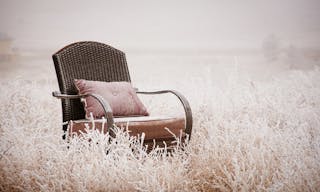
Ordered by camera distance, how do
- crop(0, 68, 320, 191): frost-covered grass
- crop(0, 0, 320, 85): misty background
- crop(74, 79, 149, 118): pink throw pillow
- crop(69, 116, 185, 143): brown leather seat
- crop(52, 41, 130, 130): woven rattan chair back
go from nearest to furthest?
crop(0, 68, 320, 191): frost-covered grass < crop(69, 116, 185, 143): brown leather seat < crop(74, 79, 149, 118): pink throw pillow < crop(52, 41, 130, 130): woven rattan chair back < crop(0, 0, 320, 85): misty background

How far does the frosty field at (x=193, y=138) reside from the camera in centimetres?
228

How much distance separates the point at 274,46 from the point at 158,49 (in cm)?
161

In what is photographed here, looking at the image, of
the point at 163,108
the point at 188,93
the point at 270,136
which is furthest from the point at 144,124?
the point at 188,93

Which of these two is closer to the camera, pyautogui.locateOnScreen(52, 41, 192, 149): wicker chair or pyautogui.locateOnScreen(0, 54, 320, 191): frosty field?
pyautogui.locateOnScreen(0, 54, 320, 191): frosty field

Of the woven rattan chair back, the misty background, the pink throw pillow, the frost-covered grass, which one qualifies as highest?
the misty background

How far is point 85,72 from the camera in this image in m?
3.38

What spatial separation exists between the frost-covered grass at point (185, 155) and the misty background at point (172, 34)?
1054 mm

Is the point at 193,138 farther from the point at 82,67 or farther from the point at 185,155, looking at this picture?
the point at 82,67

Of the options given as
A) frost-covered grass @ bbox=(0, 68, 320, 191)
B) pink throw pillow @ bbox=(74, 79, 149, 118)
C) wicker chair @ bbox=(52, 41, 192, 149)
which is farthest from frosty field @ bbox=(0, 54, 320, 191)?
pink throw pillow @ bbox=(74, 79, 149, 118)

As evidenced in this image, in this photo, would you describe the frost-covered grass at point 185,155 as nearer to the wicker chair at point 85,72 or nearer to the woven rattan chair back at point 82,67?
the wicker chair at point 85,72

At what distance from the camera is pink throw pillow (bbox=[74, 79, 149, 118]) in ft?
9.98

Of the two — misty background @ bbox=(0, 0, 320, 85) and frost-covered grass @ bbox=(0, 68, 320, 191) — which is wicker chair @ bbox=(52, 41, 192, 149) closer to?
frost-covered grass @ bbox=(0, 68, 320, 191)

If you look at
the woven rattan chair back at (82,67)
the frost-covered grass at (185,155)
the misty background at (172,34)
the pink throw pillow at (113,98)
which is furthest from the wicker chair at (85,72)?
the misty background at (172,34)

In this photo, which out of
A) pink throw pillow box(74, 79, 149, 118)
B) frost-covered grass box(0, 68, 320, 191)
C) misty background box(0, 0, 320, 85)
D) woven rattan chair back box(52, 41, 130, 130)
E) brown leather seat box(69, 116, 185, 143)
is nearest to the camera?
frost-covered grass box(0, 68, 320, 191)
